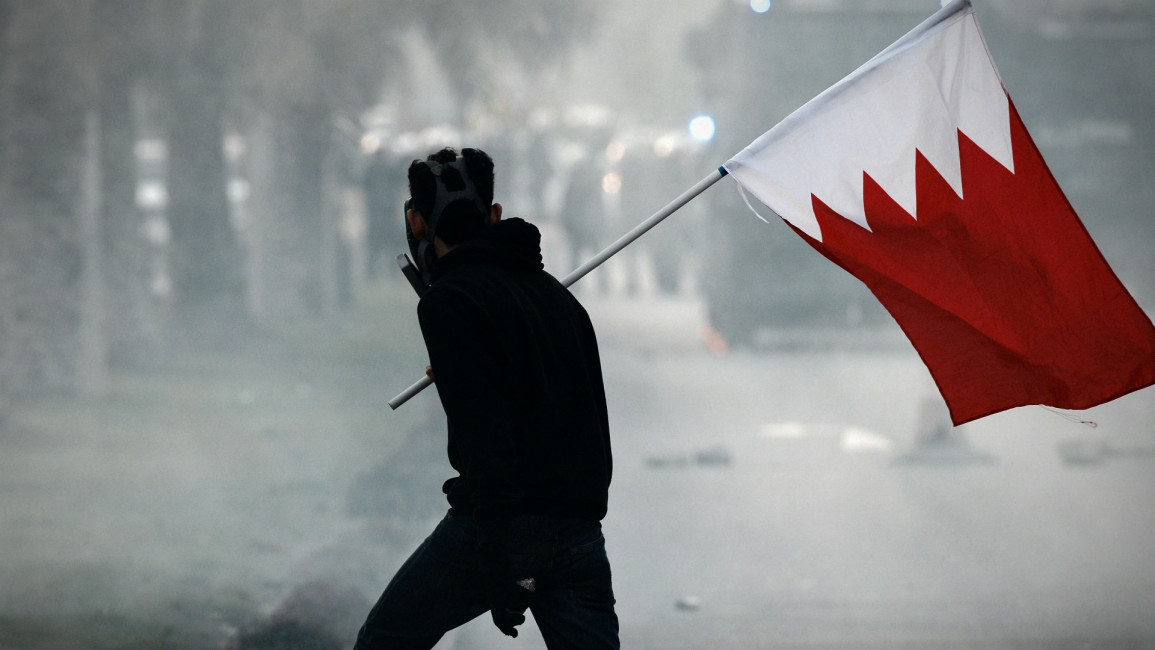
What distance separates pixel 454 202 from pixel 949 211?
1723 millimetres

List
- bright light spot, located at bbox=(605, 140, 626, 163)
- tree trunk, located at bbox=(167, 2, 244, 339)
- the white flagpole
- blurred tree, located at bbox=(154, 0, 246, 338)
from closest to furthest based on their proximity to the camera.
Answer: the white flagpole, blurred tree, located at bbox=(154, 0, 246, 338), tree trunk, located at bbox=(167, 2, 244, 339), bright light spot, located at bbox=(605, 140, 626, 163)

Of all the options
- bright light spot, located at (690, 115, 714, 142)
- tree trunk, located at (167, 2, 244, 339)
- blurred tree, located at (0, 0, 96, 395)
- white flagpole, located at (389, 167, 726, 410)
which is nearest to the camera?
white flagpole, located at (389, 167, 726, 410)

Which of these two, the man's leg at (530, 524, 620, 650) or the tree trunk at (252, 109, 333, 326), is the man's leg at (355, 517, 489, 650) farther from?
the tree trunk at (252, 109, 333, 326)

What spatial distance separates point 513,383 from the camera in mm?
3184

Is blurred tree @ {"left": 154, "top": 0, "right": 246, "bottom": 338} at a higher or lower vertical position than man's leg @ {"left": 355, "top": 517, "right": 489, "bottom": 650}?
higher

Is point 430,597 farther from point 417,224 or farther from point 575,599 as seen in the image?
point 417,224

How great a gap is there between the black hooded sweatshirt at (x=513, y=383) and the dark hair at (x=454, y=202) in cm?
5

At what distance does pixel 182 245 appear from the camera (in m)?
16.5

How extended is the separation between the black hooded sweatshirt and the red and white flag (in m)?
1.25

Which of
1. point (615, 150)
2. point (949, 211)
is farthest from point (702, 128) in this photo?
point (615, 150)

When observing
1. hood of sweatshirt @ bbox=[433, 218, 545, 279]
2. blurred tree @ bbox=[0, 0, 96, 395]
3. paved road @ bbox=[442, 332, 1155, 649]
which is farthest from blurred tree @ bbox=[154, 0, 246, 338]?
hood of sweatshirt @ bbox=[433, 218, 545, 279]

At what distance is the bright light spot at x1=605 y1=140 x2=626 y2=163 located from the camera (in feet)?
87.6

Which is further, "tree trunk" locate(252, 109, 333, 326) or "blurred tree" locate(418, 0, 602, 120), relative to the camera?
"tree trunk" locate(252, 109, 333, 326)

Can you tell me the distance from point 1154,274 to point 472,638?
1603cm
